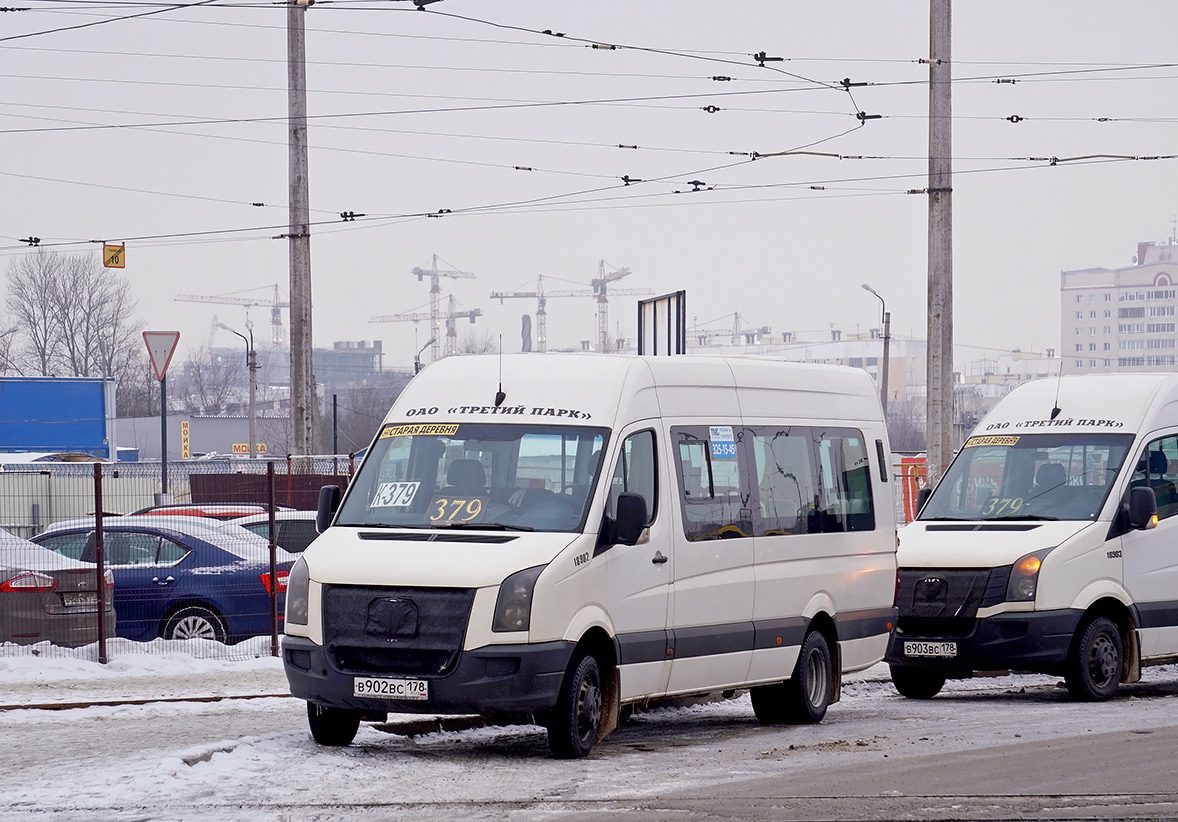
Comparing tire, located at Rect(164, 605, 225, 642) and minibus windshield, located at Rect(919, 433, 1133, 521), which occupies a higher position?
minibus windshield, located at Rect(919, 433, 1133, 521)

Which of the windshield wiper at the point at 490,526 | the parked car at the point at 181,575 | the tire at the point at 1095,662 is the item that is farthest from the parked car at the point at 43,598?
the tire at the point at 1095,662

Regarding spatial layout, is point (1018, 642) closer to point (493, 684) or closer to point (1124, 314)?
point (493, 684)

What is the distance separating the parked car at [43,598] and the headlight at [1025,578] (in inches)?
305

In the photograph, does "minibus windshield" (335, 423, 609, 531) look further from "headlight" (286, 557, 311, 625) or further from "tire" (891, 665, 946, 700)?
"tire" (891, 665, 946, 700)

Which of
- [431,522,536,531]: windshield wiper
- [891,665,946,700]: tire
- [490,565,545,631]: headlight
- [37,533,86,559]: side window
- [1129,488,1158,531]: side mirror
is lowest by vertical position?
[891,665,946,700]: tire

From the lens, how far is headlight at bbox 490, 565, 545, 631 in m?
8.76

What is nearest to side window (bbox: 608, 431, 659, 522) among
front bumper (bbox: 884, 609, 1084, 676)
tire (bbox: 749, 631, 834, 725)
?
tire (bbox: 749, 631, 834, 725)

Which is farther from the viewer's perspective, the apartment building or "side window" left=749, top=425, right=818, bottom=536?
the apartment building

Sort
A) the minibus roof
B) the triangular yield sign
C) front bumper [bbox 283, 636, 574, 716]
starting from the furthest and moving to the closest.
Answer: the triangular yield sign
the minibus roof
front bumper [bbox 283, 636, 574, 716]

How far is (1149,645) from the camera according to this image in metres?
13.2

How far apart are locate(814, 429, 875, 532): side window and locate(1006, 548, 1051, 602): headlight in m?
1.17

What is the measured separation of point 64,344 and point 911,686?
3055 inches

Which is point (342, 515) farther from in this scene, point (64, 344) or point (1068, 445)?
point (64, 344)

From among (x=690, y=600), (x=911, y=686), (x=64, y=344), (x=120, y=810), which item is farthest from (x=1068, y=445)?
(x=64, y=344)
